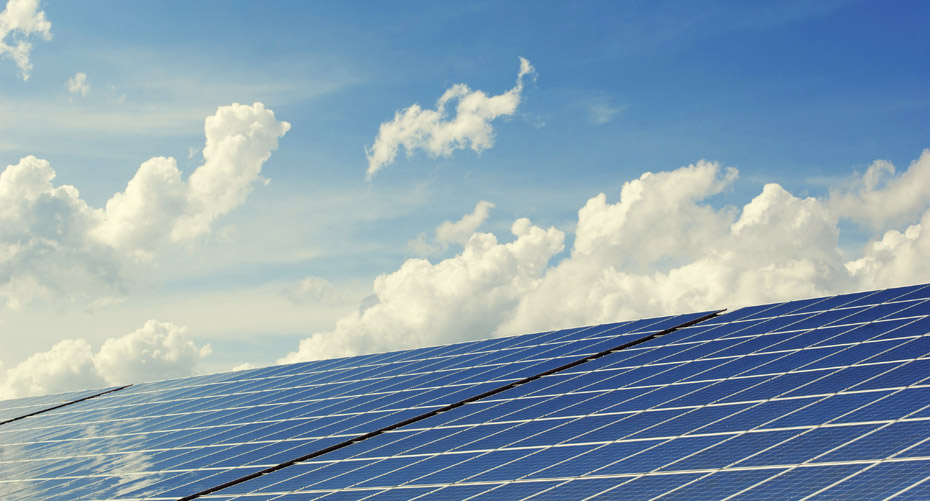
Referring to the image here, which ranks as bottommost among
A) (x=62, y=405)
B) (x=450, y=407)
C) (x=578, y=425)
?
(x=578, y=425)

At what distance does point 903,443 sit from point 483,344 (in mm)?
23474

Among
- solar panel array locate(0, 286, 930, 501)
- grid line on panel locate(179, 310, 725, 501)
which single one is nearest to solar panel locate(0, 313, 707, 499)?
solar panel array locate(0, 286, 930, 501)

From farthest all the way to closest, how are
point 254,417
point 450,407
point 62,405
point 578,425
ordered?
point 62,405 < point 254,417 < point 450,407 < point 578,425

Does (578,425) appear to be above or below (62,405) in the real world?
below

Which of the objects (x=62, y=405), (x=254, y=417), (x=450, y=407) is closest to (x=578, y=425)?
(x=450, y=407)

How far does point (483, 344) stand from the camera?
122ft

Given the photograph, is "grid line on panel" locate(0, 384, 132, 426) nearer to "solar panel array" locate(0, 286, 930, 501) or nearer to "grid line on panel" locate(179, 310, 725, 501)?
"solar panel array" locate(0, 286, 930, 501)

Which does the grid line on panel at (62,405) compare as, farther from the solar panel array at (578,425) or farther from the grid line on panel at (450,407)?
the grid line on panel at (450,407)

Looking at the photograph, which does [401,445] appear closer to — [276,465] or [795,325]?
[276,465]

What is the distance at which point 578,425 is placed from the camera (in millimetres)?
20781

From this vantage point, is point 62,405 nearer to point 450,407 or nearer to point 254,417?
point 254,417

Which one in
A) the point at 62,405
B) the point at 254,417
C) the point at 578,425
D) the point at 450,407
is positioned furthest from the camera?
the point at 62,405

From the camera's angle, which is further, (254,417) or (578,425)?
(254,417)

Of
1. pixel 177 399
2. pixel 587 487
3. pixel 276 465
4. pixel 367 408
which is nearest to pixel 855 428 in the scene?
pixel 587 487
